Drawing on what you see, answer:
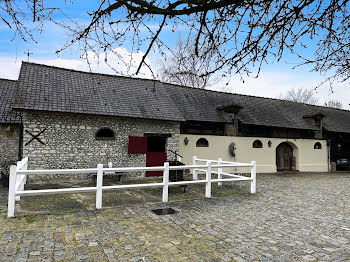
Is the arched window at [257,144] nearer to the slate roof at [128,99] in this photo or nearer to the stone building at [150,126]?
the stone building at [150,126]

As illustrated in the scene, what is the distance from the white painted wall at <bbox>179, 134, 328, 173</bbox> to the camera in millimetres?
14873

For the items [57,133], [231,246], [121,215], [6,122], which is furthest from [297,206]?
[6,122]

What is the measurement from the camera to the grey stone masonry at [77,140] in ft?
34.9

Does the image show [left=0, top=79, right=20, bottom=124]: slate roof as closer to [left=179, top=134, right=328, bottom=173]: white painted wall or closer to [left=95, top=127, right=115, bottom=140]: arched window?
[left=95, top=127, right=115, bottom=140]: arched window

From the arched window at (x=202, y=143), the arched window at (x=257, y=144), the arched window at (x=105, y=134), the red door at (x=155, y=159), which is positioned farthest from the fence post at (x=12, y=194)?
the arched window at (x=257, y=144)

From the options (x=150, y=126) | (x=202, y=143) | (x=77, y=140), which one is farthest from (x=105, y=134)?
(x=202, y=143)

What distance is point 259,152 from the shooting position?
56.6 feet

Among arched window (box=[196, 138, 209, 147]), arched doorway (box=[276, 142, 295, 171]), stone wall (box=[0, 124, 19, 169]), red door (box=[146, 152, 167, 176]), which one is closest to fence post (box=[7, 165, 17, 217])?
stone wall (box=[0, 124, 19, 169])

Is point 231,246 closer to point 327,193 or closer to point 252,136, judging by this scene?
point 327,193

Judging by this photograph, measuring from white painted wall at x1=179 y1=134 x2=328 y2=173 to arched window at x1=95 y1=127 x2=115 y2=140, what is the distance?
4154 mm

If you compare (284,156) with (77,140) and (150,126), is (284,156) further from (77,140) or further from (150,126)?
(77,140)

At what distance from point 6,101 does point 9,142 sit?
7.85 feet

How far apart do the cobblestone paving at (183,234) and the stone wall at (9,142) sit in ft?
18.5

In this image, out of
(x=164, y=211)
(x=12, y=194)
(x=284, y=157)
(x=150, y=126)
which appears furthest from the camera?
(x=284, y=157)
